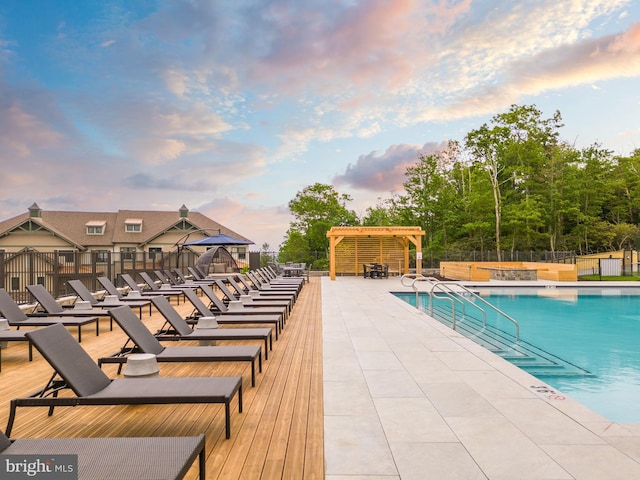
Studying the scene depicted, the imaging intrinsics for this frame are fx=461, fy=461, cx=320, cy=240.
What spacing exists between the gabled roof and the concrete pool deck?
1236 inches

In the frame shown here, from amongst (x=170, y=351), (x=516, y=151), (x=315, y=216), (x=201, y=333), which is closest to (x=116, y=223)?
(x=315, y=216)

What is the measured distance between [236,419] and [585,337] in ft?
28.5

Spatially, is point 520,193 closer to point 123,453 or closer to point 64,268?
point 64,268

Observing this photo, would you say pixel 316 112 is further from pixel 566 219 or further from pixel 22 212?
pixel 22 212

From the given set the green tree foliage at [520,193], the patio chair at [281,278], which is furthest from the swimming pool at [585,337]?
the green tree foliage at [520,193]

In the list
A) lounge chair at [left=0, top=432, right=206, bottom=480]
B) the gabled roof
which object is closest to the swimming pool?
lounge chair at [left=0, top=432, right=206, bottom=480]

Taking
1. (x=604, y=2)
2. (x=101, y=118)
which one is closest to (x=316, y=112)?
(x=101, y=118)

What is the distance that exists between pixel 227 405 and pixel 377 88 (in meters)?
23.5

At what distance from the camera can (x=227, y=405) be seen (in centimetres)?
346

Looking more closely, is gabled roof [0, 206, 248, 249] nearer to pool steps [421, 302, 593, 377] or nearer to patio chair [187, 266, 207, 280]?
patio chair [187, 266, 207, 280]

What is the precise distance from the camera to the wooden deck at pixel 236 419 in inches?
125

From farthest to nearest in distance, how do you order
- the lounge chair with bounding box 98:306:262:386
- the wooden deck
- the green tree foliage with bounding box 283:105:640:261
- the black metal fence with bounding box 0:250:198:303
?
the green tree foliage with bounding box 283:105:640:261, the black metal fence with bounding box 0:250:198:303, the lounge chair with bounding box 98:306:262:386, the wooden deck

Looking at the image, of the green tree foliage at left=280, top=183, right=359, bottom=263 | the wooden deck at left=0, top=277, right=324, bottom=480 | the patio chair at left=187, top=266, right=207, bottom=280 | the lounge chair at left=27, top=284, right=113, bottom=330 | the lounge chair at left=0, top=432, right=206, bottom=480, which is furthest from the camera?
the green tree foliage at left=280, top=183, right=359, bottom=263

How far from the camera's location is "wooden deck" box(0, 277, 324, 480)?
3187mm
